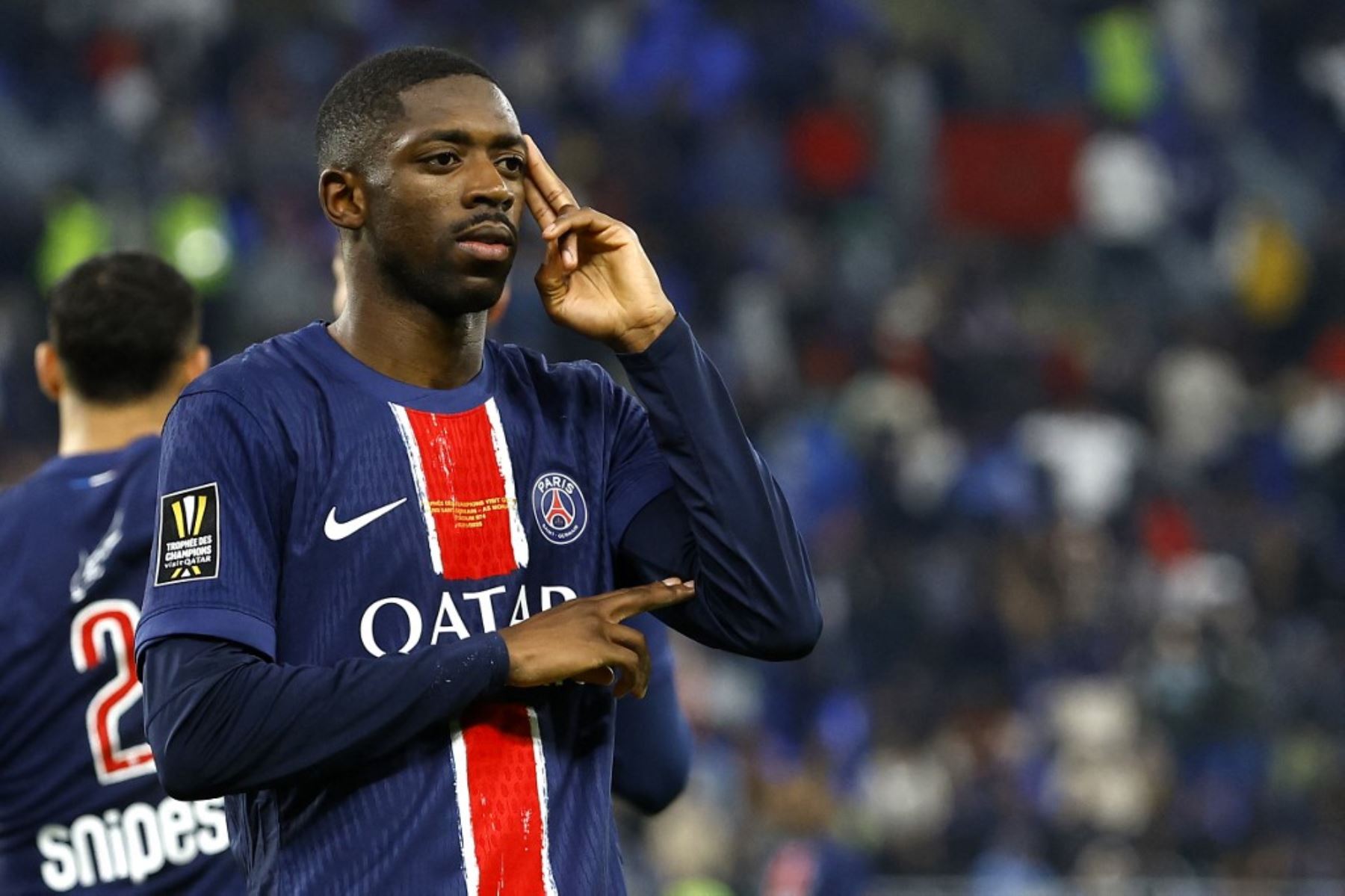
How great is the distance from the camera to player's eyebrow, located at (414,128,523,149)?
256 cm

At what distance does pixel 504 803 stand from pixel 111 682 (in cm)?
119

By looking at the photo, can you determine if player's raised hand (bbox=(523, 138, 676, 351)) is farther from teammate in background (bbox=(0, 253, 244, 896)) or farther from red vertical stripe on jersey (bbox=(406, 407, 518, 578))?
teammate in background (bbox=(0, 253, 244, 896))

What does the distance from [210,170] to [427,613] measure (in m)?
9.78

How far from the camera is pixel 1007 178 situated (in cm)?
1376

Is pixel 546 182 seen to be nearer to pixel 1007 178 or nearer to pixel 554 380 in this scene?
pixel 554 380

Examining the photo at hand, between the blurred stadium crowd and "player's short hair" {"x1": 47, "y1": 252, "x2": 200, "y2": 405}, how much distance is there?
16.2 feet

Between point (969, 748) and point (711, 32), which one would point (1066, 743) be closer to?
point (969, 748)

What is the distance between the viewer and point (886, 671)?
10484mm

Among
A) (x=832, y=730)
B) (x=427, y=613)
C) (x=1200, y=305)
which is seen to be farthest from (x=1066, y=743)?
(x=427, y=613)

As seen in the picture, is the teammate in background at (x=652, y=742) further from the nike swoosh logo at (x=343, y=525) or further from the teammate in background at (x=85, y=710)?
the nike swoosh logo at (x=343, y=525)

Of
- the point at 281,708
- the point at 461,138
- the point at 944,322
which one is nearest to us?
the point at 281,708

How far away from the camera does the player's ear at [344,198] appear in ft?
8.63

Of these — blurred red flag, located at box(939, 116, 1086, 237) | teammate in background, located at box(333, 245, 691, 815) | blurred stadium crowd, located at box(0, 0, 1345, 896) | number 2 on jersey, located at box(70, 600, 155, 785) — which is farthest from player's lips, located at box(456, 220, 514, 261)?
blurred red flag, located at box(939, 116, 1086, 237)

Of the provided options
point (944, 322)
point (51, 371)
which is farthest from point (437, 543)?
point (944, 322)
